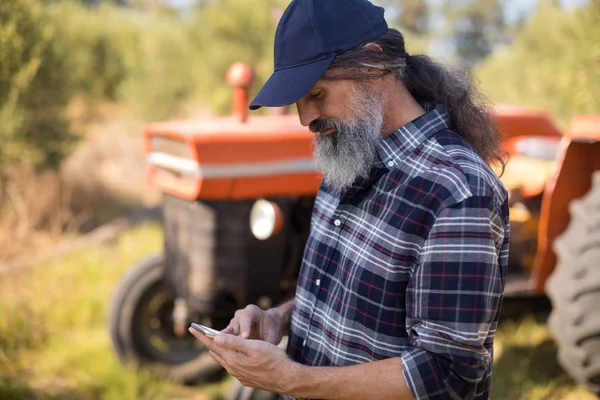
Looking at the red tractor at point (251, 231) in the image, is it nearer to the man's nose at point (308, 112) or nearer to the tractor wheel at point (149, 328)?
the tractor wheel at point (149, 328)

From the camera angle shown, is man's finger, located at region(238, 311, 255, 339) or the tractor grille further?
the tractor grille

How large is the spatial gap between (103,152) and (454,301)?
293 inches

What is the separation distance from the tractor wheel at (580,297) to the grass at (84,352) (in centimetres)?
55

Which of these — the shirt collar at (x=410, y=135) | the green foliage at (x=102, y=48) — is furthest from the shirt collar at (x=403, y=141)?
the green foliage at (x=102, y=48)

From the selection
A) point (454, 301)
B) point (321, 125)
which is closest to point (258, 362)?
point (454, 301)

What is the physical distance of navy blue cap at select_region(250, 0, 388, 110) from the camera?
1.33 meters

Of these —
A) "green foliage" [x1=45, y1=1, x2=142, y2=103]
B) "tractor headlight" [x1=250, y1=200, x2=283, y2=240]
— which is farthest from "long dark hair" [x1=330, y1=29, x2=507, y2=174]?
"green foliage" [x1=45, y1=1, x2=142, y2=103]

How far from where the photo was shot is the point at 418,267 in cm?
123

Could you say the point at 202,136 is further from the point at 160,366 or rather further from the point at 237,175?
the point at 160,366

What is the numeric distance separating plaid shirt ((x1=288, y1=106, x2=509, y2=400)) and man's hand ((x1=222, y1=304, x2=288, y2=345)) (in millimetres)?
137

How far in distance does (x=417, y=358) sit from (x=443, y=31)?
2411 centimetres

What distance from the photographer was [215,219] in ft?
9.27

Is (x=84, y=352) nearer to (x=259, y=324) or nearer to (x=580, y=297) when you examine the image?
(x=259, y=324)

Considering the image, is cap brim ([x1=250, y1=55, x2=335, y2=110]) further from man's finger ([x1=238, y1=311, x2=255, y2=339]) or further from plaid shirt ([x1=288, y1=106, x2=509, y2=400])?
man's finger ([x1=238, y1=311, x2=255, y2=339])
